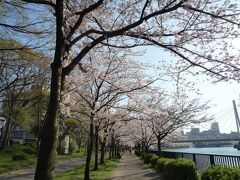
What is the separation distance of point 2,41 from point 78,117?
26.4ft

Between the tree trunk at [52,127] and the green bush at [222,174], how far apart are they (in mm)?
4224

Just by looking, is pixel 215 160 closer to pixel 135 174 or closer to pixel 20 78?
pixel 135 174

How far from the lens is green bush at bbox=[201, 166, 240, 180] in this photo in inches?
235

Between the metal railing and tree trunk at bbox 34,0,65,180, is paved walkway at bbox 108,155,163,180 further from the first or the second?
tree trunk at bbox 34,0,65,180

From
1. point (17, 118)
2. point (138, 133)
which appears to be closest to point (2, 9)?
point (17, 118)

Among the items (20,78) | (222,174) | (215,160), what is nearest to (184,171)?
(215,160)

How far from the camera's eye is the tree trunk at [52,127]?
18.2ft

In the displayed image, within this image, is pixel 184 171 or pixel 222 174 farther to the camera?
pixel 184 171

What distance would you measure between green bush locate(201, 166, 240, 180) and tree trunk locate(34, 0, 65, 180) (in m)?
4.22

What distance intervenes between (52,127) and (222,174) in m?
4.49

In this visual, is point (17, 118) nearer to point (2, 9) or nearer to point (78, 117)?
point (78, 117)

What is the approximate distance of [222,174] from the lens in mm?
6359

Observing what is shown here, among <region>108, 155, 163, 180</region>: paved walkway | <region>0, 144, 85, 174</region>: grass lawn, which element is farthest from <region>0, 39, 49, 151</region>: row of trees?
<region>108, 155, 163, 180</region>: paved walkway

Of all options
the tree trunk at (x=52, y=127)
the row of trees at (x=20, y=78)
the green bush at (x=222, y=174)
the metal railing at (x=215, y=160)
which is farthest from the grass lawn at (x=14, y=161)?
the green bush at (x=222, y=174)
